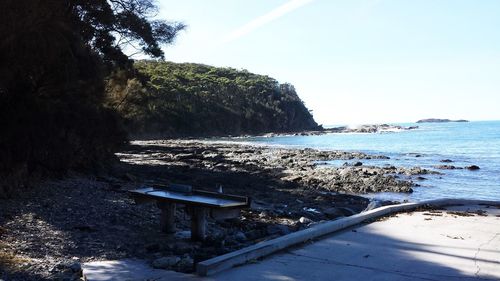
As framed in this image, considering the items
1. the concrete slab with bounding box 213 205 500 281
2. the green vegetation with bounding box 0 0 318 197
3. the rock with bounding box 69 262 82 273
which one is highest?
the green vegetation with bounding box 0 0 318 197

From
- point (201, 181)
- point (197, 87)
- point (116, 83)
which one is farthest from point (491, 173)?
point (197, 87)

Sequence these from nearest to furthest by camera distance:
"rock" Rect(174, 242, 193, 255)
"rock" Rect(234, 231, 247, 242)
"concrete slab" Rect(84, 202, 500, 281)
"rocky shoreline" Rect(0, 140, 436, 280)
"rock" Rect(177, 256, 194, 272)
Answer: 1. "concrete slab" Rect(84, 202, 500, 281)
2. "rock" Rect(177, 256, 194, 272)
3. "rocky shoreline" Rect(0, 140, 436, 280)
4. "rock" Rect(174, 242, 193, 255)
5. "rock" Rect(234, 231, 247, 242)

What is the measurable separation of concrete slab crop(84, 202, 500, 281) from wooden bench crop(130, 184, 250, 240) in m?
1.08

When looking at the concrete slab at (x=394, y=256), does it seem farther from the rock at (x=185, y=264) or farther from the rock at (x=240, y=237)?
the rock at (x=240, y=237)

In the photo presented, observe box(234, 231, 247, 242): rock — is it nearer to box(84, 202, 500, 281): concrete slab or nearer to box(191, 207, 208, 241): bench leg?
box(191, 207, 208, 241): bench leg

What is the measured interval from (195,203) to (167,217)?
3.92ft

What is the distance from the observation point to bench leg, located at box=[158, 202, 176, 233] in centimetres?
775

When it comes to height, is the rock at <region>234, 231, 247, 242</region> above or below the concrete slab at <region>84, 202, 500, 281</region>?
below

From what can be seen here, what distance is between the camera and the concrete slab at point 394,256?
5273 millimetres

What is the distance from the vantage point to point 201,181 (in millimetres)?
22219

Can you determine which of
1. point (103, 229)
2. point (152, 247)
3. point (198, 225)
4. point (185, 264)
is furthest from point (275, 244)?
point (103, 229)

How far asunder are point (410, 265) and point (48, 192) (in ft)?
28.9

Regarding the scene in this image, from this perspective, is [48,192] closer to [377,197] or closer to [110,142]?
[110,142]

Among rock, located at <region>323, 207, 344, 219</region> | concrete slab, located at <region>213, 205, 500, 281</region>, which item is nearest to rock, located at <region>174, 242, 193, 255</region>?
concrete slab, located at <region>213, 205, 500, 281</region>
